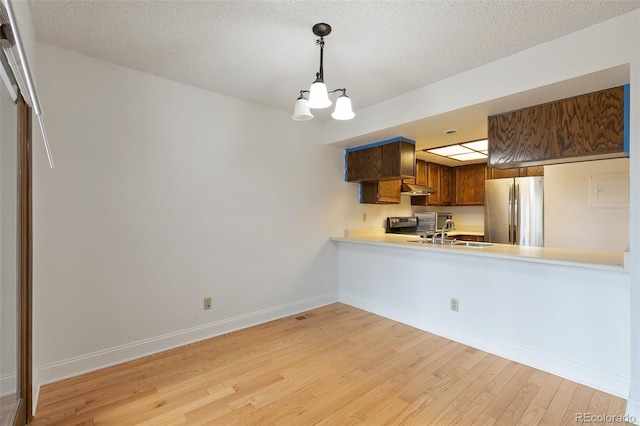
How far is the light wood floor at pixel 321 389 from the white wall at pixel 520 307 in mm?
134

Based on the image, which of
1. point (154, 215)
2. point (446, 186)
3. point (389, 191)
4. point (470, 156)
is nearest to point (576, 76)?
point (389, 191)

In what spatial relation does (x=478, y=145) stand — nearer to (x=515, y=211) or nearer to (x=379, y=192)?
(x=515, y=211)

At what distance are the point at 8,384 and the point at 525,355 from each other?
335 cm

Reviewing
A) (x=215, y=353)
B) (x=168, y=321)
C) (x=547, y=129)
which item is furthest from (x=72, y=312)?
(x=547, y=129)

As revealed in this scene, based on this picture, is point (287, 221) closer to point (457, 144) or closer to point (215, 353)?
point (215, 353)

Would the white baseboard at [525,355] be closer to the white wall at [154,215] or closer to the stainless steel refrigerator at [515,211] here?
the white wall at [154,215]

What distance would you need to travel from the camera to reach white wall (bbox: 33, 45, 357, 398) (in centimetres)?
218

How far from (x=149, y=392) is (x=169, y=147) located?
1.91 meters

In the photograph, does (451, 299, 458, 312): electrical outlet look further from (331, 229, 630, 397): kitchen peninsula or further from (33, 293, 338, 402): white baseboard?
(33, 293, 338, 402): white baseboard

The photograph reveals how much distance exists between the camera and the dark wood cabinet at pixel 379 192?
423 cm

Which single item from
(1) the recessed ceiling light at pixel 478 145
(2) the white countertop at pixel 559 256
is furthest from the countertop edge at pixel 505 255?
(1) the recessed ceiling light at pixel 478 145

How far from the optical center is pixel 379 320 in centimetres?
335

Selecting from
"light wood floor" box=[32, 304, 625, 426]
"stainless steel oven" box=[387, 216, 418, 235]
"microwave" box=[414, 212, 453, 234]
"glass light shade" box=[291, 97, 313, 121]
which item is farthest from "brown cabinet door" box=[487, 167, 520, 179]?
"glass light shade" box=[291, 97, 313, 121]

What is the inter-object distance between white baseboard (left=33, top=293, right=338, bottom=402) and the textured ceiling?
7.50 feet
